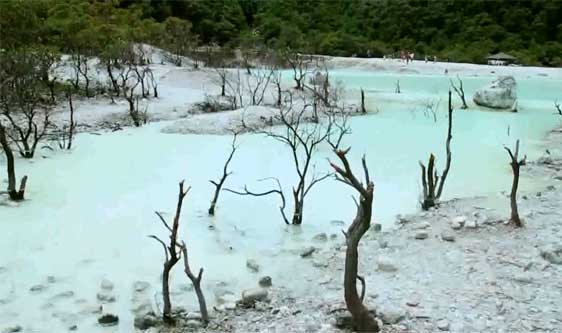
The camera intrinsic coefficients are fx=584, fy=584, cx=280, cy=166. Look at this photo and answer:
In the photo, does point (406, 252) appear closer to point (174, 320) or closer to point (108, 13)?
point (174, 320)

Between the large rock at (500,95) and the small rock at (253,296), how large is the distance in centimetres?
2271

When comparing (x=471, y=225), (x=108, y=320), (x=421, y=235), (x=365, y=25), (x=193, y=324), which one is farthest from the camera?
(x=365, y=25)

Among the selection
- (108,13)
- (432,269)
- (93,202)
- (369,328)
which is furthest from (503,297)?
(108,13)

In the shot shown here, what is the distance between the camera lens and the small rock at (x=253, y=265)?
7.15 m

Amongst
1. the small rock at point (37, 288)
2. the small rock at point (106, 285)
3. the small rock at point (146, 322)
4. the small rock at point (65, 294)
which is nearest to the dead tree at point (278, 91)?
the small rock at point (106, 285)

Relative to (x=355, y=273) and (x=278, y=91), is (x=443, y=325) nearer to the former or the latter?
(x=355, y=273)

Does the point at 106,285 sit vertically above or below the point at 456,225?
below

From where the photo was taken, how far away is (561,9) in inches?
2352

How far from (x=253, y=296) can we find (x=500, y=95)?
903 inches

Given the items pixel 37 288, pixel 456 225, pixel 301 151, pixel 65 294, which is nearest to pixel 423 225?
pixel 456 225

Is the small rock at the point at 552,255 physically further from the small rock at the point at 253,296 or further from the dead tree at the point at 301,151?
the dead tree at the point at 301,151

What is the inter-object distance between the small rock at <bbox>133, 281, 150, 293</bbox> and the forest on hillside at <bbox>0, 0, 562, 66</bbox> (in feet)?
125

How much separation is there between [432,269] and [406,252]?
709 mm

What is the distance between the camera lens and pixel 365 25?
70938mm
